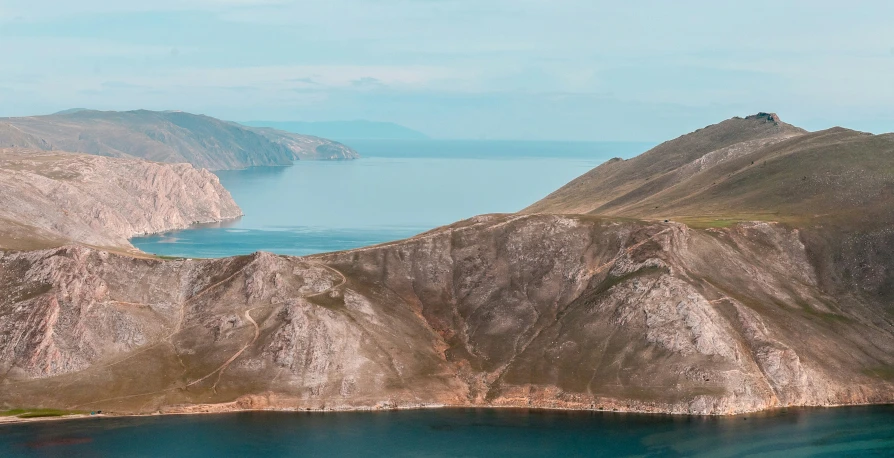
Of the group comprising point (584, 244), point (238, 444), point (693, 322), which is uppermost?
point (584, 244)

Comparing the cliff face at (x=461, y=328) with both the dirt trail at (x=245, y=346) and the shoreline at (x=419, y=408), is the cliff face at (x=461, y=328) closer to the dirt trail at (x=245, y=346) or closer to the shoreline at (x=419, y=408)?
the dirt trail at (x=245, y=346)

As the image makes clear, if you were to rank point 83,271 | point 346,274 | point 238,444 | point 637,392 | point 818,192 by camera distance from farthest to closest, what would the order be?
point 818,192 → point 346,274 → point 83,271 → point 637,392 → point 238,444

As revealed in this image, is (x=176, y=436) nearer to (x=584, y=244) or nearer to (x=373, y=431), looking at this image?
(x=373, y=431)

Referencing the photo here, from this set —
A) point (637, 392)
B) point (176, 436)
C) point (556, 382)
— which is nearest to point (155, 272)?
point (176, 436)

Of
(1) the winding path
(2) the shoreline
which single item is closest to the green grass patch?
(2) the shoreline

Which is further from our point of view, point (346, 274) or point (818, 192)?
point (818, 192)

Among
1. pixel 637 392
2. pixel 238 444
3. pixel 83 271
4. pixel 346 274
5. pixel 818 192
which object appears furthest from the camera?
pixel 818 192

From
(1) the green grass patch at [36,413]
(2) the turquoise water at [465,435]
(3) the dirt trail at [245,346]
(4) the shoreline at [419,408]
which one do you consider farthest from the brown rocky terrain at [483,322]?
(2) the turquoise water at [465,435]

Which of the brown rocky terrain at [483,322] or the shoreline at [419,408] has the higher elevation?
the brown rocky terrain at [483,322]
